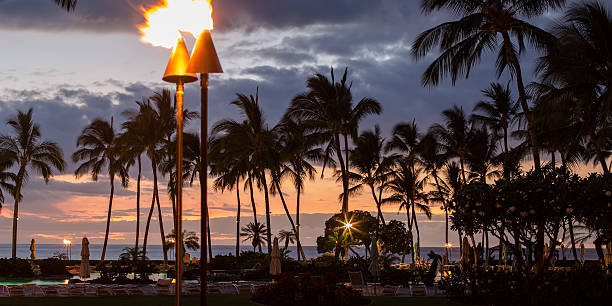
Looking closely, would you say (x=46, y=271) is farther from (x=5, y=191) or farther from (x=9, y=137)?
(x=5, y=191)

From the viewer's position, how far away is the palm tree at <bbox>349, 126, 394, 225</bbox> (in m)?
39.0

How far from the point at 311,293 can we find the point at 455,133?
29.5m

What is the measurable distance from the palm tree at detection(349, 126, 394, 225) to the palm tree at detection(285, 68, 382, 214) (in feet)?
31.9

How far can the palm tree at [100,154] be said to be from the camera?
35.9m

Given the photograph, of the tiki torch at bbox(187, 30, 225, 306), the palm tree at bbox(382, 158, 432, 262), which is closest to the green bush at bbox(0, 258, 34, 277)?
the palm tree at bbox(382, 158, 432, 262)

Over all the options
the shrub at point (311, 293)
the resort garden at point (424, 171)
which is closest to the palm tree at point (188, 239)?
the resort garden at point (424, 171)

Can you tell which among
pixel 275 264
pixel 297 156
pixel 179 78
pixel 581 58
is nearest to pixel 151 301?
pixel 275 264

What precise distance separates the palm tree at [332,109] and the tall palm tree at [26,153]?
49.3 ft

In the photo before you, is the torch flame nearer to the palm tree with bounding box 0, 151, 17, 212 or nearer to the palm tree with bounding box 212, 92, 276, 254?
the palm tree with bounding box 212, 92, 276, 254

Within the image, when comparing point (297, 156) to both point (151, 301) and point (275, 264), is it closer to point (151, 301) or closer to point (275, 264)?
point (275, 264)

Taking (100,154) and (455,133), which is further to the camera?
(455,133)

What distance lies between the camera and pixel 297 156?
3569 centimetres

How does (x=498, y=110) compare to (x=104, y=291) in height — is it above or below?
above

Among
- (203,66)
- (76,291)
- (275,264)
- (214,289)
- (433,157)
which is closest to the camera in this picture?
(203,66)
